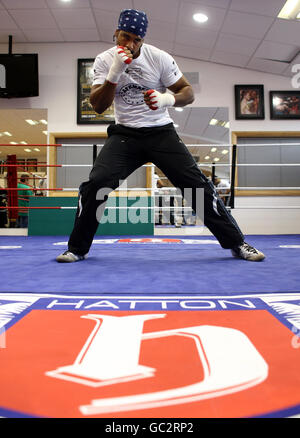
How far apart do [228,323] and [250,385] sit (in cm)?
22

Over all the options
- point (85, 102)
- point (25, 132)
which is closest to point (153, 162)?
point (85, 102)

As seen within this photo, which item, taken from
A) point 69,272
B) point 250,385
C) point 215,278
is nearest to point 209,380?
point 250,385

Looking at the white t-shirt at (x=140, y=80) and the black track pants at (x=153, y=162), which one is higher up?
the white t-shirt at (x=140, y=80)

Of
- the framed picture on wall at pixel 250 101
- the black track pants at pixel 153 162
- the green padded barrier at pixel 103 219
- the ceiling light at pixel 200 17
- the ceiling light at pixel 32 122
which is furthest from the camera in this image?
the ceiling light at pixel 32 122

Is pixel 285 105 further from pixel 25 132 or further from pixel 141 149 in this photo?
pixel 25 132

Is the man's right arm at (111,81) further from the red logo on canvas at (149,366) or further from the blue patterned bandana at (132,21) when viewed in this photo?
the red logo on canvas at (149,366)

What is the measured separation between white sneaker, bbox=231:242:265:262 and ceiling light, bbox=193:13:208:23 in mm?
3393

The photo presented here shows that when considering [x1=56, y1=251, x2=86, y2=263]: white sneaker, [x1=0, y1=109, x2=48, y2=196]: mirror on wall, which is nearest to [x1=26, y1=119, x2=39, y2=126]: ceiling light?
[x1=0, y1=109, x2=48, y2=196]: mirror on wall

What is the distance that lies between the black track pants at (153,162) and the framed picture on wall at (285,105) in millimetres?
3910

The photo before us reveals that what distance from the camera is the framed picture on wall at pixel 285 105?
483 cm

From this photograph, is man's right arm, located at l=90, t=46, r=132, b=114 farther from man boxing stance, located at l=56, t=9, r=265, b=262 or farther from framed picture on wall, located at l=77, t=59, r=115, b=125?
framed picture on wall, located at l=77, t=59, r=115, b=125

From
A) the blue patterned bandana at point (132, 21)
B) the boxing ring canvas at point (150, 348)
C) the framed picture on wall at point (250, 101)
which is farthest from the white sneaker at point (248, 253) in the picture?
the framed picture on wall at point (250, 101)

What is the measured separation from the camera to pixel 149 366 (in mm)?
422

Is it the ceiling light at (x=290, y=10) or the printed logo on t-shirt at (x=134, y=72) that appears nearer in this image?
the printed logo on t-shirt at (x=134, y=72)
